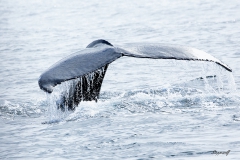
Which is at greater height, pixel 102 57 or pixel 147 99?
pixel 102 57

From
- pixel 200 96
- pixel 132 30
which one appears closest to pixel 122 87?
pixel 200 96

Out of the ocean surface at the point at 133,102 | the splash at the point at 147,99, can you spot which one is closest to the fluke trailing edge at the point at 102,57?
the ocean surface at the point at 133,102

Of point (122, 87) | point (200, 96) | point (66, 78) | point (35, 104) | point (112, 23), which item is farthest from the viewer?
point (112, 23)

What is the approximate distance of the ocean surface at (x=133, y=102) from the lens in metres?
7.33

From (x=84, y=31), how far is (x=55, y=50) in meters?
4.01

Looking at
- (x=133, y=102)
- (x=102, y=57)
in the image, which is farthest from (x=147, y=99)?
(x=102, y=57)

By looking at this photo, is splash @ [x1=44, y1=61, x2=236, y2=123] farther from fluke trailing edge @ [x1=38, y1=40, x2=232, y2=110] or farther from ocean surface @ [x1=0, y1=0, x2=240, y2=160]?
fluke trailing edge @ [x1=38, y1=40, x2=232, y2=110]

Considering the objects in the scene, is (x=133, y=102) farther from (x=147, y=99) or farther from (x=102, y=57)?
(x=102, y=57)

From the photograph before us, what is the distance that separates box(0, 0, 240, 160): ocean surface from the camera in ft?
24.0

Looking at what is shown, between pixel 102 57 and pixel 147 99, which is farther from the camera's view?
pixel 147 99

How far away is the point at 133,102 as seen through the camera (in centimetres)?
942

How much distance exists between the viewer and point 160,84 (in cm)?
1195

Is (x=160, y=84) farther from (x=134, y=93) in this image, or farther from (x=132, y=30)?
(x=132, y=30)

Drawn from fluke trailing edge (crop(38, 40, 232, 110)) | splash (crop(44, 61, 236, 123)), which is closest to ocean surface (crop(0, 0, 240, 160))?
splash (crop(44, 61, 236, 123))
